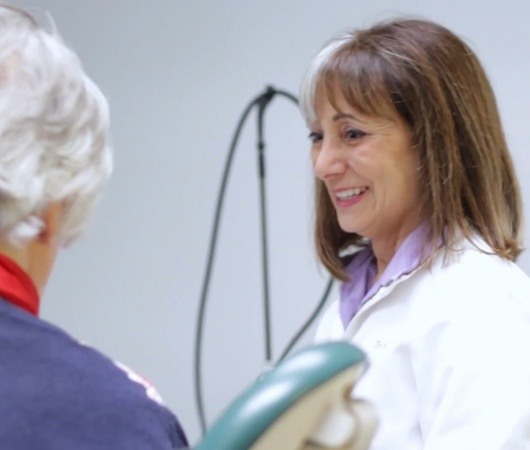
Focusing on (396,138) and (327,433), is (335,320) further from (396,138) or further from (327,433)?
(327,433)

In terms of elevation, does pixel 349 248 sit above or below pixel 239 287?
above

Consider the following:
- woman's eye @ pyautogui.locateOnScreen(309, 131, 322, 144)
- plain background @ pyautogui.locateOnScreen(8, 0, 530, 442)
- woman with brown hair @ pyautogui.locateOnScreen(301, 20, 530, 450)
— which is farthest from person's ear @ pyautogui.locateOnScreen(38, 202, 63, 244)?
plain background @ pyautogui.locateOnScreen(8, 0, 530, 442)

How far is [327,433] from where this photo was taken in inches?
22.7

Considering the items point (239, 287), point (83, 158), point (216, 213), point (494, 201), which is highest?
point (83, 158)

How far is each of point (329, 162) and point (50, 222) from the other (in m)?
0.64

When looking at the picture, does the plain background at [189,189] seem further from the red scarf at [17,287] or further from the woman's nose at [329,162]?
the red scarf at [17,287]

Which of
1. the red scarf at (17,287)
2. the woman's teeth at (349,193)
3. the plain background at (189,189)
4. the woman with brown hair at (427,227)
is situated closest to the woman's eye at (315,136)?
the woman with brown hair at (427,227)

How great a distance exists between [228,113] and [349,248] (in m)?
1.01

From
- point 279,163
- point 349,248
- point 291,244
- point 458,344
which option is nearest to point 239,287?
Result: point 291,244

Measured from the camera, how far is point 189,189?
8.50 ft

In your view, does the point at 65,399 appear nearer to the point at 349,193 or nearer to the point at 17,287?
the point at 17,287

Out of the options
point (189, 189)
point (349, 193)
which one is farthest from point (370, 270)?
point (189, 189)

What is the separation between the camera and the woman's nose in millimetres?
1428

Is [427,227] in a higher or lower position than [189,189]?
higher
